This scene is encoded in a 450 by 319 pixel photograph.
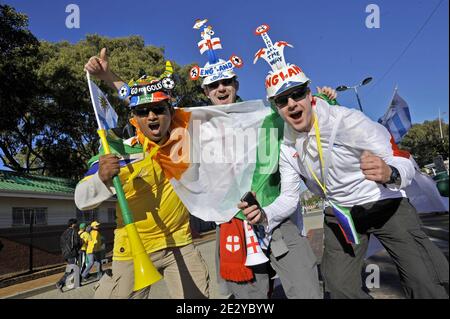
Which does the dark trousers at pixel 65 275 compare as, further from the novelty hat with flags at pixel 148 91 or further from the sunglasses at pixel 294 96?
the sunglasses at pixel 294 96

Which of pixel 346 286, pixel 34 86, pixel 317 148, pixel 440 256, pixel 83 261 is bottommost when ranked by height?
pixel 83 261

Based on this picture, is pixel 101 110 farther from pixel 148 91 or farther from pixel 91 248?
pixel 91 248

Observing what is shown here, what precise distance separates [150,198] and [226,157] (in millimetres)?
753

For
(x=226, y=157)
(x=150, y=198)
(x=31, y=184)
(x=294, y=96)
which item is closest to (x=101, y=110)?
(x=150, y=198)

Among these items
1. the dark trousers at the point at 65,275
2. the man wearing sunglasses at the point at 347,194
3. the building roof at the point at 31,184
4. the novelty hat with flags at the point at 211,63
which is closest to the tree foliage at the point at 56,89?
the building roof at the point at 31,184

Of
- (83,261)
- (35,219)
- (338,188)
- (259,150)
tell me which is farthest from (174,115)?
(35,219)

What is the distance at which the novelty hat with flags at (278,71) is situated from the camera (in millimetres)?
2605

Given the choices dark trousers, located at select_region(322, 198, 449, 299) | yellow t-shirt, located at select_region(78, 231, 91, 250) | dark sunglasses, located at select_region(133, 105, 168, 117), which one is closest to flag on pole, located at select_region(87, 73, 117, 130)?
dark sunglasses, located at select_region(133, 105, 168, 117)

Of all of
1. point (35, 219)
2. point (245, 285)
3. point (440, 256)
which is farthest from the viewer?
point (35, 219)

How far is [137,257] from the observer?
2.83m

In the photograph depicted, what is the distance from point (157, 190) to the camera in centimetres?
333

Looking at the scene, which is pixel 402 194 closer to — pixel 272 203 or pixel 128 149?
pixel 272 203

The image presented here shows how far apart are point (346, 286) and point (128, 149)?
2028 millimetres

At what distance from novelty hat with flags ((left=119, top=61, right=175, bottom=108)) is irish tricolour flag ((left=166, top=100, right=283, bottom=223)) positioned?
0.32 meters
